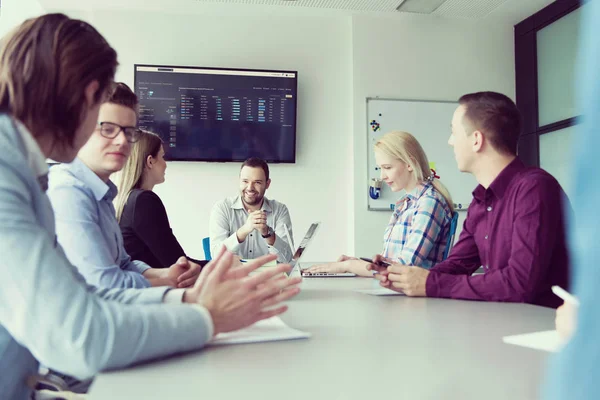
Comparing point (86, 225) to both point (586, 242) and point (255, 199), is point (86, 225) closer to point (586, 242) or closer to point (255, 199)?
point (586, 242)

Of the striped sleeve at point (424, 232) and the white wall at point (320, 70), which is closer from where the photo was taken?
the striped sleeve at point (424, 232)

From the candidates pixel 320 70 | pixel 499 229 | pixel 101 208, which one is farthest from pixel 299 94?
pixel 101 208

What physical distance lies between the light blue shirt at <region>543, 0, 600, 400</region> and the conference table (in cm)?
47

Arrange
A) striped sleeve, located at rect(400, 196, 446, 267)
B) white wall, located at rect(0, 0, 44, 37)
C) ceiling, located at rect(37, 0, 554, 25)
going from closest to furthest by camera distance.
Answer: striped sleeve, located at rect(400, 196, 446, 267) → white wall, located at rect(0, 0, 44, 37) → ceiling, located at rect(37, 0, 554, 25)

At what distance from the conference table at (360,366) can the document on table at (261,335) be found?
2 centimetres

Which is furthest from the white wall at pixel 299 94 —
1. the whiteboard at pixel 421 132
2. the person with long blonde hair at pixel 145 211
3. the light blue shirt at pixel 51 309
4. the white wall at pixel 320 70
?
the light blue shirt at pixel 51 309

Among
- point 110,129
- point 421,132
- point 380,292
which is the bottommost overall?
point 380,292

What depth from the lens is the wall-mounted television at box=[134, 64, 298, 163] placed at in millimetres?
4410

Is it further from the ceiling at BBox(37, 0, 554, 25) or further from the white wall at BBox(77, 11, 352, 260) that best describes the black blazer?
the ceiling at BBox(37, 0, 554, 25)

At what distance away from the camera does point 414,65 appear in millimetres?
4789

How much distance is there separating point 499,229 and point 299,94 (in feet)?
10.4

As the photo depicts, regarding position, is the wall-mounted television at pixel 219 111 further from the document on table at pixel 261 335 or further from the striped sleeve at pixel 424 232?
the document on table at pixel 261 335

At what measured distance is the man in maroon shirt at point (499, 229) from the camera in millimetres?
1573

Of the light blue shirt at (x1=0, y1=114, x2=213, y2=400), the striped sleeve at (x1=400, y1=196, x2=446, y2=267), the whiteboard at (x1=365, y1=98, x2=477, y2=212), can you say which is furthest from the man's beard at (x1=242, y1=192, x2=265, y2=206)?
the light blue shirt at (x1=0, y1=114, x2=213, y2=400)
